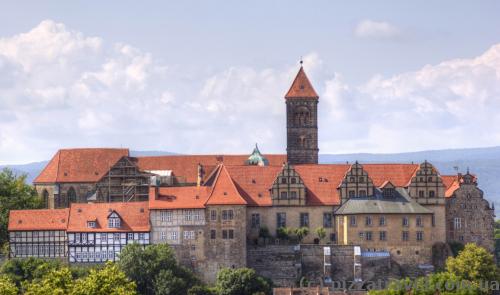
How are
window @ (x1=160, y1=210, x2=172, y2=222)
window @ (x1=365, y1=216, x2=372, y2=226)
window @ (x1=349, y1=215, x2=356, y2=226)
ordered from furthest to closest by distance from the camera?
window @ (x1=349, y1=215, x2=356, y2=226) < window @ (x1=365, y1=216, x2=372, y2=226) < window @ (x1=160, y1=210, x2=172, y2=222)

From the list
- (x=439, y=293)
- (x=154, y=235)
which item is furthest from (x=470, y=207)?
(x=154, y=235)

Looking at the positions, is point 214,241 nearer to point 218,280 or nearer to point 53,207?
point 218,280

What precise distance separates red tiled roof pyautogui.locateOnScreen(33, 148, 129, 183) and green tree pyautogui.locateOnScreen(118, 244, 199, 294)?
26.1m

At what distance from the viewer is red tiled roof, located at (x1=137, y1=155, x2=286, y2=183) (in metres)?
162

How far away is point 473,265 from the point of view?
13988 centimetres

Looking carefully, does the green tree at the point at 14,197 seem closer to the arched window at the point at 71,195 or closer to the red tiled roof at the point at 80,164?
the red tiled roof at the point at 80,164

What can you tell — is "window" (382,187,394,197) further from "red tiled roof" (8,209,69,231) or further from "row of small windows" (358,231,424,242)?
"red tiled roof" (8,209,69,231)

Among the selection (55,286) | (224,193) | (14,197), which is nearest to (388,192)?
(224,193)

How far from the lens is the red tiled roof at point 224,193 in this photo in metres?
143

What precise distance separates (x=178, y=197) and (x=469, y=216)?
30.5m

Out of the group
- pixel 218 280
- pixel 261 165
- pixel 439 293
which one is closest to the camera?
pixel 439 293

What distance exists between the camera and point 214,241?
14162 centimetres

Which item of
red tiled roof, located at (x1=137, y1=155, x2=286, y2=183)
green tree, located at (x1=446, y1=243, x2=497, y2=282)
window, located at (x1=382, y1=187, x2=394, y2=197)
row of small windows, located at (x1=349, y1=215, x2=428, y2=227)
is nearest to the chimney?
red tiled roof, located at (x1=137, y1=155, x2=286, y2=183)

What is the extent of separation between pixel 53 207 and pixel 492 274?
2016 inches
